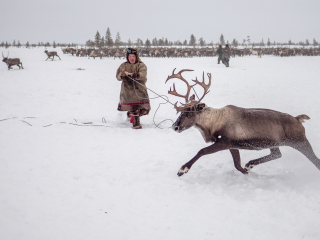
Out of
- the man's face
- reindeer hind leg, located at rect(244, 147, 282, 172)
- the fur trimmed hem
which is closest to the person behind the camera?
reindeer hind leg, located at rect(244, 147, 282, 172)

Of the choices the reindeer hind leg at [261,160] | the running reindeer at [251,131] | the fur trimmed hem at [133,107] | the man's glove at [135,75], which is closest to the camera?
the running reindeer at [251,131]

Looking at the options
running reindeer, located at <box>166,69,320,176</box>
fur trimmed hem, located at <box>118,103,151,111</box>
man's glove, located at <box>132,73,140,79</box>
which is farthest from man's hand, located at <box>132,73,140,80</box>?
running reindeer, located at <box>166,69,320,176</box>

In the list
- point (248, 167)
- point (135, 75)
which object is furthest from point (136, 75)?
point (248, 167)

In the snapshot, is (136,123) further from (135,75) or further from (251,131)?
(251,131)

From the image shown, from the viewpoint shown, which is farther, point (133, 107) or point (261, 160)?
point (133, 107)

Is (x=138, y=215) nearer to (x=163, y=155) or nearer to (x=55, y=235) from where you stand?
(x=55, y=235)

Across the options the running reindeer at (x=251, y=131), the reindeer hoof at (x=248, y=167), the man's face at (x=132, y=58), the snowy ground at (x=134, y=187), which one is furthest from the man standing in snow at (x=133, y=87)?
the reindeer hoof at (x=248, y=167)

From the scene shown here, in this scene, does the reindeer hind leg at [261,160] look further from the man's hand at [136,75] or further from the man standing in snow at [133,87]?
the man's hand at [136,75]

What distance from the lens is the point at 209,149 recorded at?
3312 mm

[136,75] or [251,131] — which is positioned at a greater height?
[136,75]

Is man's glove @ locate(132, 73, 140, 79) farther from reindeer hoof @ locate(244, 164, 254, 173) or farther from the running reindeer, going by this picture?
reindeer hoof @ locate(244, 164, 254, 173)

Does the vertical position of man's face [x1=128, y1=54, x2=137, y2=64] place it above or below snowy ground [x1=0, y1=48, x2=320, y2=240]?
above

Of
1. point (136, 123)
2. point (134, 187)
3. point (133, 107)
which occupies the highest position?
point (133, 107)

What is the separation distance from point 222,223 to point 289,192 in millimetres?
1107
